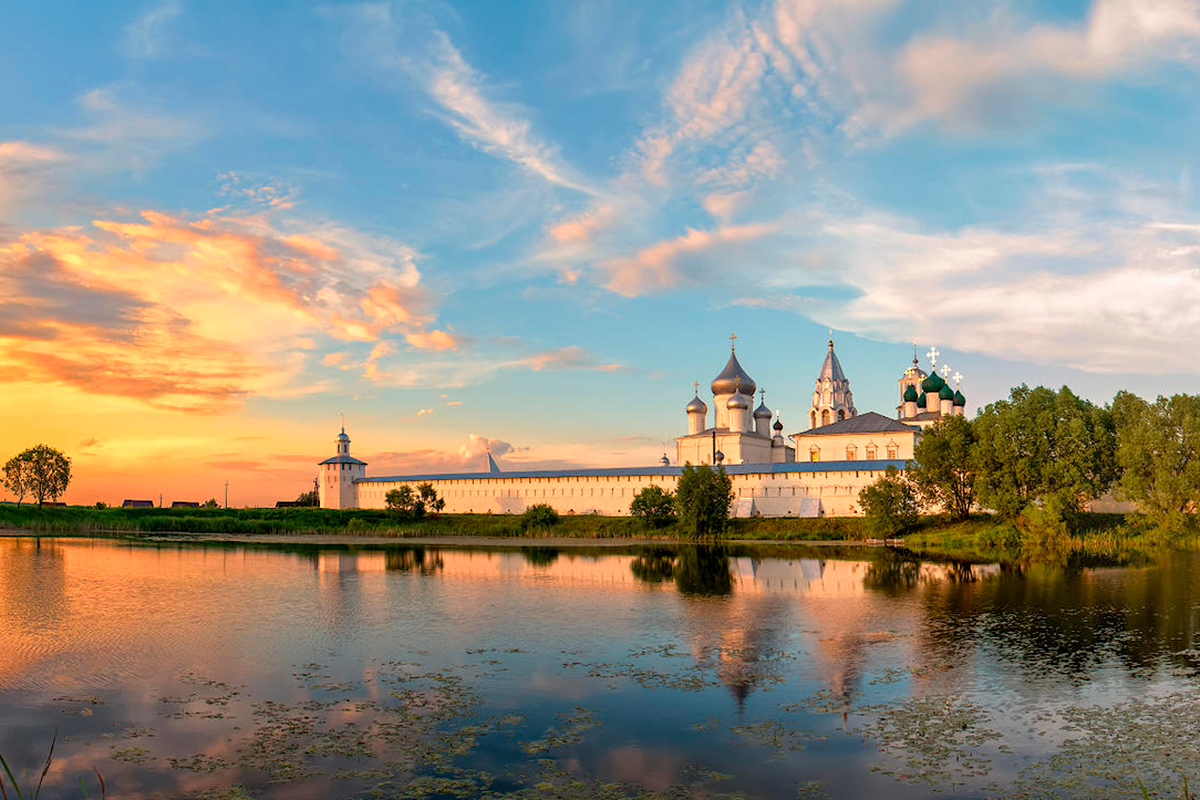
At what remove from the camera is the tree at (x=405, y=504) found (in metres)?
67.2

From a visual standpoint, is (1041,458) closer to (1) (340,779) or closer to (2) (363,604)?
(2) (363,604)

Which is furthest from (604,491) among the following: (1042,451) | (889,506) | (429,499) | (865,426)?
(1042,451)

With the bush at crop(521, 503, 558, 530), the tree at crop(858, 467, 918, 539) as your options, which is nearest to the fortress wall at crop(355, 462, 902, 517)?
the bush at crop(521, 503, 558, 530)

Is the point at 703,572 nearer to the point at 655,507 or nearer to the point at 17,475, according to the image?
the point at 655,507

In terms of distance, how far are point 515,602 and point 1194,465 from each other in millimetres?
33923

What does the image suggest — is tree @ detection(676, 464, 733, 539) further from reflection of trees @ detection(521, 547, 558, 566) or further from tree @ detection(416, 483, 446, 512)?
tree @ detection(416, 483, 446, 512)

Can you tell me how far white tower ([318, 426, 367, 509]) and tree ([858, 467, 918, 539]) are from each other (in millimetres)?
51225

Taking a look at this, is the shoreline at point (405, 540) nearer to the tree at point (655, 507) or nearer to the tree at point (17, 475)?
the tree at point (655, 507)

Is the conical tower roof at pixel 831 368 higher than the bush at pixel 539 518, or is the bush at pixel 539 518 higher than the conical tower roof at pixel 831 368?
the conical tower roof at pixel 831 368

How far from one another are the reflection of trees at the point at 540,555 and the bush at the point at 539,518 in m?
13.0

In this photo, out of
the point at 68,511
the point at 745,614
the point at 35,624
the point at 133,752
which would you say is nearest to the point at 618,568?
the point at 745,614

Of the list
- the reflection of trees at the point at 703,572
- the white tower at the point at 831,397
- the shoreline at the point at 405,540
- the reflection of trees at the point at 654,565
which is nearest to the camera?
the reflection of trees at the point at 703,572

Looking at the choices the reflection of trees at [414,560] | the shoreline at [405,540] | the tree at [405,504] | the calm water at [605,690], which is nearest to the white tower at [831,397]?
the shoreline at [405,540]

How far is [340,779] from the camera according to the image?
866 centimetres
